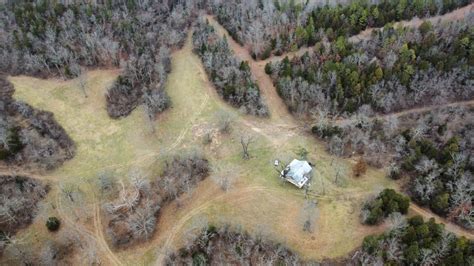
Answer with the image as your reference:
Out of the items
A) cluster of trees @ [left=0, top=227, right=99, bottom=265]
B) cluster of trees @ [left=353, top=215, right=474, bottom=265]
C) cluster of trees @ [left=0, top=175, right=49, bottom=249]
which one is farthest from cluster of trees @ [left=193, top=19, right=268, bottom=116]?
cluster of trees @ [left=0, top=175, right=49, bottom=249]

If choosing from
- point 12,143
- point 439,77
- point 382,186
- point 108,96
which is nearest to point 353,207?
point 382,186

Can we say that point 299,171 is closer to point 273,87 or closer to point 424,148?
point 424,148

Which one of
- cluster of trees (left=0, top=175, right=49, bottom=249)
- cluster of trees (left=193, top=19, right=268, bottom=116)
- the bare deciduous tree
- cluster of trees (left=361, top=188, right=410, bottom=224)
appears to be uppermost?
cluster of trees (left=193, top=19, right=268, bottom=116)

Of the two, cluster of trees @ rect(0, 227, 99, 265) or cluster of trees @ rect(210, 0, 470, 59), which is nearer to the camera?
cluster of trees @ rect(0, 227, 99, 265)

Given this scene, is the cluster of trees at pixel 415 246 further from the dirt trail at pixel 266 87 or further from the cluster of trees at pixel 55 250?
the cluster of trees at pixel 55 250

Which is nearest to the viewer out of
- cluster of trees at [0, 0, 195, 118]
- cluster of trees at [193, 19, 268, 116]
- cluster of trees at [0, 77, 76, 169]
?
cluster of trees at [0, 77, 76, 169]

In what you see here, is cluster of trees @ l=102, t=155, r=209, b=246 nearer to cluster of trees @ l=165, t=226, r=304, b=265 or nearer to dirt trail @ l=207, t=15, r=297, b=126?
cluster of trees @ l=165, t=226, r=304, b=265

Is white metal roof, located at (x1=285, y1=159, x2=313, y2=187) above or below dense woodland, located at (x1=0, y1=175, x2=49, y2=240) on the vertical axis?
above
